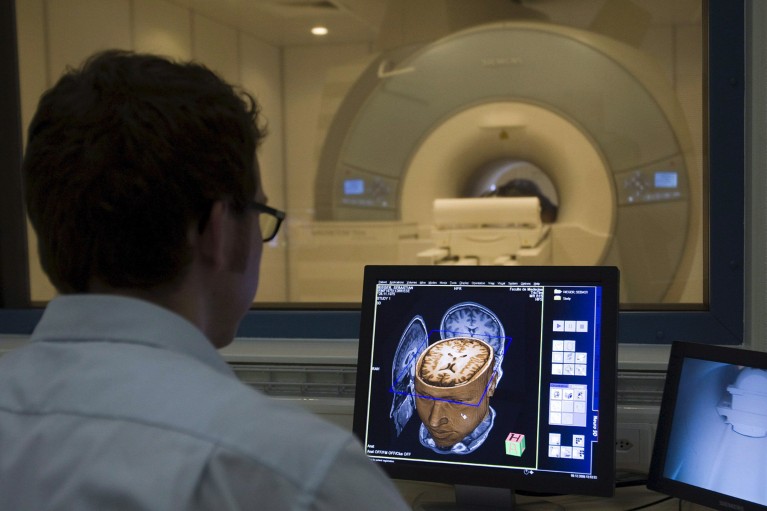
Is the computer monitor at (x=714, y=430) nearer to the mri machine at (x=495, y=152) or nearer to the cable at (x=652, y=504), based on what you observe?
the cable at (x=652, y=504)

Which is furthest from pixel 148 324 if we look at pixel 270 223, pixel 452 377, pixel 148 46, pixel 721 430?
pixel 148 46

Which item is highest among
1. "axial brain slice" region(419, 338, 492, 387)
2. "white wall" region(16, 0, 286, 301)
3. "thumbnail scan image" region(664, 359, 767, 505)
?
"white wall" region(16, 0, 286, 301)

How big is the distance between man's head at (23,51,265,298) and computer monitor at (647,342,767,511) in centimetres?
90

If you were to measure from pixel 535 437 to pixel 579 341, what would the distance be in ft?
0.56

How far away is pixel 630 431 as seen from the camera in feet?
5.29

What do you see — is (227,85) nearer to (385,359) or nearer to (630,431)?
(385,359)

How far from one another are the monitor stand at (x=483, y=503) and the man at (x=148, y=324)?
74 cm

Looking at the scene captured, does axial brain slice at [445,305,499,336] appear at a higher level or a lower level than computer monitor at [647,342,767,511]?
higher

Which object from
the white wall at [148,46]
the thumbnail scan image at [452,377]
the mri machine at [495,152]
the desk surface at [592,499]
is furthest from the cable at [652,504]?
the mri machine at [495,152]

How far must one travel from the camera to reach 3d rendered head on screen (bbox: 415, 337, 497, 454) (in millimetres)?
1402

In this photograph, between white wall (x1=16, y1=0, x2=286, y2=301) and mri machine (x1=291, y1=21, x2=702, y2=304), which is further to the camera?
mri machine (x1=291, y1=21, x2=702, y2=304)

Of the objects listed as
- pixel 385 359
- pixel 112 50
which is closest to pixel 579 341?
Result: pixel 385 359

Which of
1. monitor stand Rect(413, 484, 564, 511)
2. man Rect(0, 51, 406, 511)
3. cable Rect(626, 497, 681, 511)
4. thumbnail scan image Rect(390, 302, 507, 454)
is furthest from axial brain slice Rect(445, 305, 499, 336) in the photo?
man Rect(0, 51, 406, 511)

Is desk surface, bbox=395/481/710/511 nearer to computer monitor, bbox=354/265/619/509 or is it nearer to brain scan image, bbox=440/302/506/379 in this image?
computer monitor, bbox=354/265/619/509
